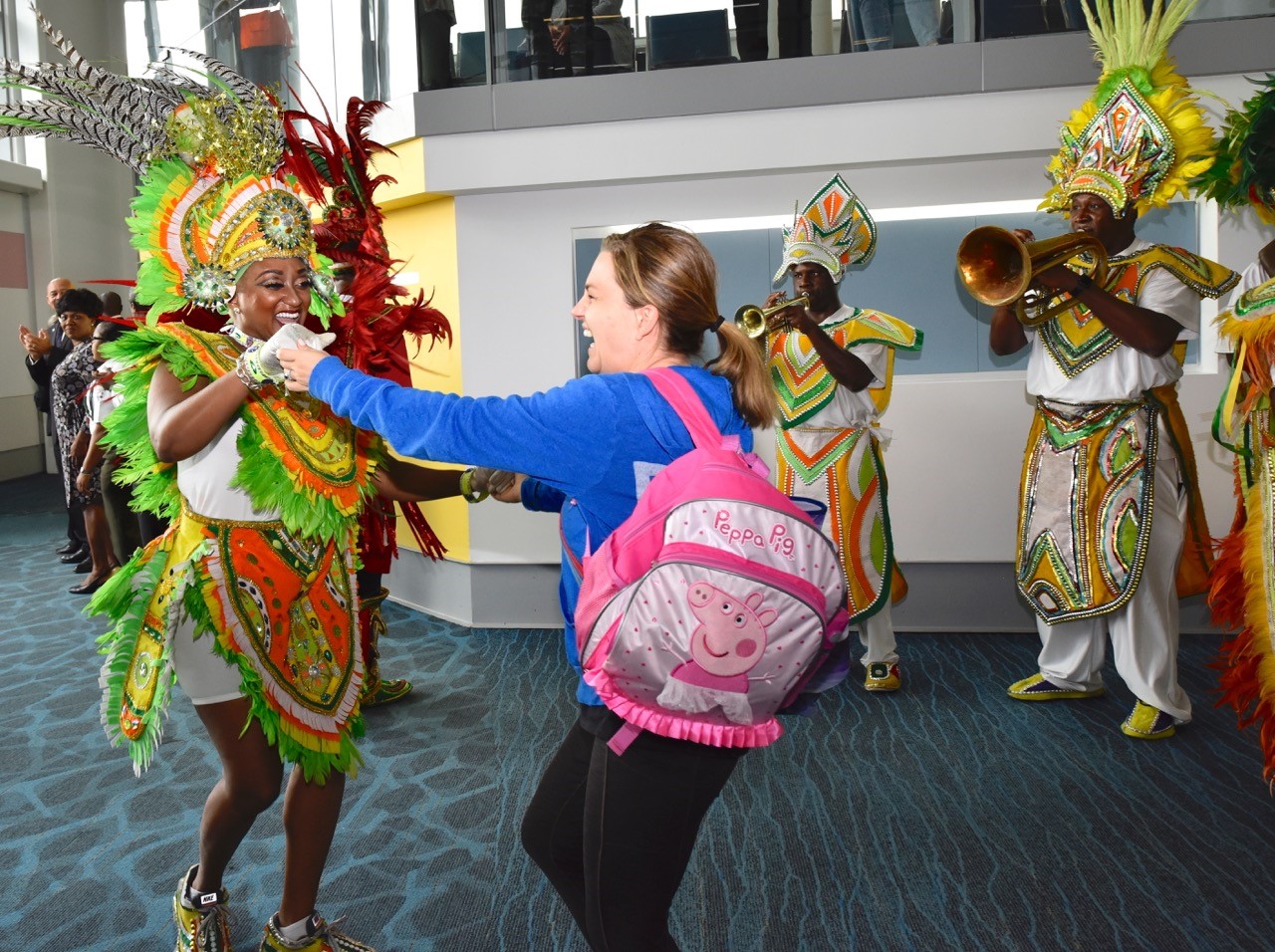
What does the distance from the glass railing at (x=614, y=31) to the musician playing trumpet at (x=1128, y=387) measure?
948 millimetres

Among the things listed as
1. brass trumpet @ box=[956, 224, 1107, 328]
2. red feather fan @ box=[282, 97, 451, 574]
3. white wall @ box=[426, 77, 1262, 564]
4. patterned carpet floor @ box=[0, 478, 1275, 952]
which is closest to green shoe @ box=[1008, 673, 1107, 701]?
patterned carpet floor @ box=[0, 478, 1275, 952]

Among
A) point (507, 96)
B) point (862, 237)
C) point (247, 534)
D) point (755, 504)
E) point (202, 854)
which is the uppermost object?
point (507, 96)

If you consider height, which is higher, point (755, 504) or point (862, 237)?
point (862, 237)

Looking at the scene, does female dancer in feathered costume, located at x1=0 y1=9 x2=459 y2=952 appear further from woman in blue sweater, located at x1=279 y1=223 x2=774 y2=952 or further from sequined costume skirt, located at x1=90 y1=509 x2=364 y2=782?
woman in blue sweater, located at x1=279 y1=223 x2=774 y2=952

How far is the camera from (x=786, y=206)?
16.5ft

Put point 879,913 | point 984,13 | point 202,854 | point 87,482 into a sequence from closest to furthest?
1. point 202,854
2. point 879,913
3. point 984,13
4. point 87,482

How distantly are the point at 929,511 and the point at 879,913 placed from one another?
266 centimetres

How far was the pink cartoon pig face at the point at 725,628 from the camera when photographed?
58.0 inches

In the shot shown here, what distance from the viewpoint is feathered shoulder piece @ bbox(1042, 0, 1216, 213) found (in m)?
3.56

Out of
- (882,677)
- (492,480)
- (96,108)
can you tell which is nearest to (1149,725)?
(882,677)

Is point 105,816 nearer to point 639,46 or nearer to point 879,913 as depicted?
point 879,913

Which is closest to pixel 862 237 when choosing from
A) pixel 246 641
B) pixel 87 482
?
pixel 246 641

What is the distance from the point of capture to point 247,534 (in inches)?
87.1

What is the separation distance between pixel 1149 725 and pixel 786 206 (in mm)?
2690
